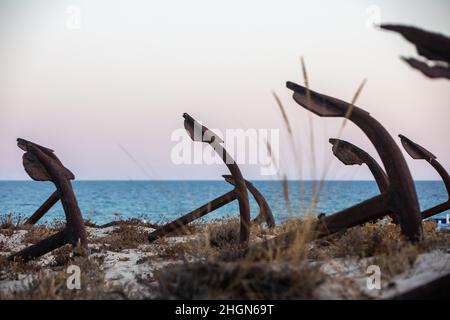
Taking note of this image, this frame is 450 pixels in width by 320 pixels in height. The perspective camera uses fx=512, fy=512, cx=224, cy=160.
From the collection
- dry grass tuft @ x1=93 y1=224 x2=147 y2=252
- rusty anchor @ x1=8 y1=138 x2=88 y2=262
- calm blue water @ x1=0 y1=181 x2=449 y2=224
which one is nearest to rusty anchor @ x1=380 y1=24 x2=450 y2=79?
calm blue water @ x1=0 y1=181 x2=449 y2=224

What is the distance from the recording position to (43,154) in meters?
5.82

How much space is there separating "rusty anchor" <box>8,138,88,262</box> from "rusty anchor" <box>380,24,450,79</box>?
4014mm

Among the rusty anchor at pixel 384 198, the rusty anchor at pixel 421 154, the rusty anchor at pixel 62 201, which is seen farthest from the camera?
the rusty anchor at pixel 421 154

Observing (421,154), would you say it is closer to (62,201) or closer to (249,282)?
(62,201)

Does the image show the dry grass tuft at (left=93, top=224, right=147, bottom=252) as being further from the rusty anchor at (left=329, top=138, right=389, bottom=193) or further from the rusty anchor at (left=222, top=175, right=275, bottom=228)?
the rusty anchor at (left=329, top=138, right=389, bottom=193)

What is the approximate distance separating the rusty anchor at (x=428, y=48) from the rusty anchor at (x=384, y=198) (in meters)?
1.13

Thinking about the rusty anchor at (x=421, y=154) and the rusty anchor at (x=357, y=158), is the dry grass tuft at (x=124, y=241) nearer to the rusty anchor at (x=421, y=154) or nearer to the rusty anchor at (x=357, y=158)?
the rusty anchor at (x=357, y=158)

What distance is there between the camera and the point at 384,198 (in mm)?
4258

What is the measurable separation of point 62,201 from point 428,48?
4164 millimetres

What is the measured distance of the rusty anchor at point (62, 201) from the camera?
5.71 meters

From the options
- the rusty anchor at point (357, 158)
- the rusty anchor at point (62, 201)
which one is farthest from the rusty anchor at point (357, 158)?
the rusty anchor at point (62, 201)

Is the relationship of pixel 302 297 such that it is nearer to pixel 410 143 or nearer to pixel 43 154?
pixel 43 154
